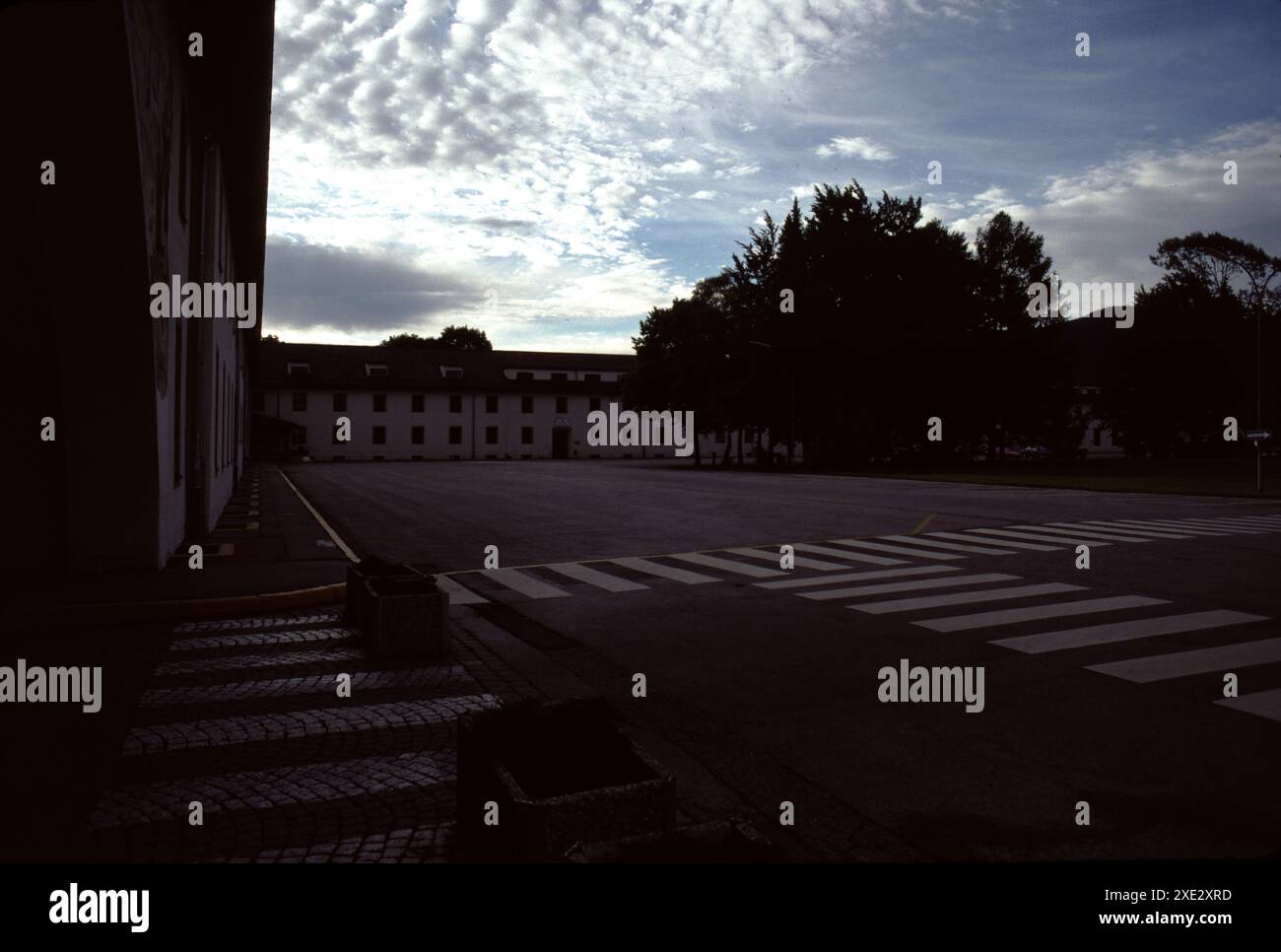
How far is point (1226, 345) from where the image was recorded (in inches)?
2549

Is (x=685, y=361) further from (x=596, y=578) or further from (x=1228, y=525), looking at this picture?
(x=596, y=578)

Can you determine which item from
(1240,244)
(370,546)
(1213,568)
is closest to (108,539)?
(370,546)

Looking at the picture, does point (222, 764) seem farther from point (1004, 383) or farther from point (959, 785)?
point (1004, 383)

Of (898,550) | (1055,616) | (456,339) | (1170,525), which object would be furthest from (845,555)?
(456,339)

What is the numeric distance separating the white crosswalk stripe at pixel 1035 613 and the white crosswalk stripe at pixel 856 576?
2489 mm

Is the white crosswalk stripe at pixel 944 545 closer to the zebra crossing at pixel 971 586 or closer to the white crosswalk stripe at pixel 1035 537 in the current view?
the zebra crossing at pixel 971 586

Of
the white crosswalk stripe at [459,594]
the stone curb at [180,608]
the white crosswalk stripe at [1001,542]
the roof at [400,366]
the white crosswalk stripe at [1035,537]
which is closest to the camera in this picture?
the stone curb at [180,608]

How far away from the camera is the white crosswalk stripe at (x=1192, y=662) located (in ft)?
21.8

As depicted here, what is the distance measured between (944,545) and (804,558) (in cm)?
277

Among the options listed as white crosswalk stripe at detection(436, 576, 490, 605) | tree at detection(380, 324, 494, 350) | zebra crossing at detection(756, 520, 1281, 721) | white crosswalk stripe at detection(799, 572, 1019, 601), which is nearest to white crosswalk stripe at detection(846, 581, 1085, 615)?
zebra crossing at detection(756, 520, 1281, 721)

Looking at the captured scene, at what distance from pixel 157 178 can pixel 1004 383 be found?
190ft

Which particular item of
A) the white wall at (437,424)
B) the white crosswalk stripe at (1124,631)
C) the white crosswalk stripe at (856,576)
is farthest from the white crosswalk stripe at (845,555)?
the white wall at (437,424)

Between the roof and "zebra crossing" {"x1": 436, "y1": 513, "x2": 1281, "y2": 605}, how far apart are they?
71.1m

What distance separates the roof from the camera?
81.1 metres
